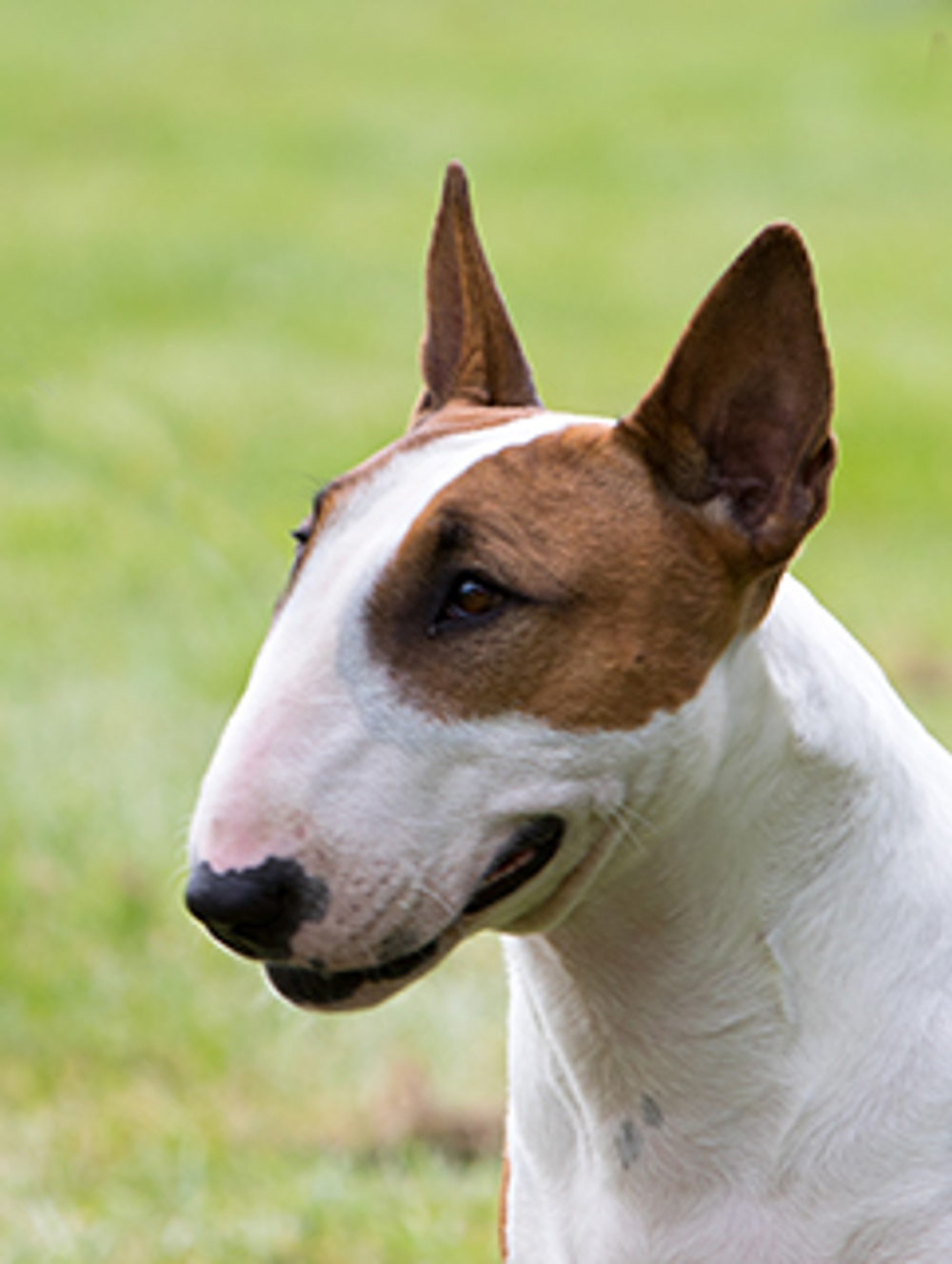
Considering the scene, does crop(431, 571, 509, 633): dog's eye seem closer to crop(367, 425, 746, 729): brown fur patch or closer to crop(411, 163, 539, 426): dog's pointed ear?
crop(367, 425, 746, 729): brown fur patch

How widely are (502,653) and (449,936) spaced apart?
0.36m

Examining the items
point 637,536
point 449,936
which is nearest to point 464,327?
point 637,536

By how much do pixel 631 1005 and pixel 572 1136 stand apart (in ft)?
0.85

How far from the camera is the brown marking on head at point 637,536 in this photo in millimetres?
2498

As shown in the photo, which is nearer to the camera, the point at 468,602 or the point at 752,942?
the point at 468,602

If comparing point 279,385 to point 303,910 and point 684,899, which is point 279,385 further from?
point 303,910

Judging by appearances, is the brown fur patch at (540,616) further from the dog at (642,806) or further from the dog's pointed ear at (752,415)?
the dog's pointed ear at (752,415)

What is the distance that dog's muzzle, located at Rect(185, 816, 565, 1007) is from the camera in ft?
7.75

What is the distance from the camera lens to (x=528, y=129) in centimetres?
1727

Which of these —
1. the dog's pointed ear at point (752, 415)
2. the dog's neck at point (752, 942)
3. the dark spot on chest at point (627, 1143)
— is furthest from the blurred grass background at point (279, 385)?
the dark spot on chest at point (627, 1143)

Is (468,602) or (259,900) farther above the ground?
(468,602)

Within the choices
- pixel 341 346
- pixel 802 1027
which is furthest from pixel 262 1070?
pixel 341 346

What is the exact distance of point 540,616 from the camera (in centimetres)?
250

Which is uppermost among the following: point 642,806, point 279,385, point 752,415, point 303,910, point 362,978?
point 752,415
